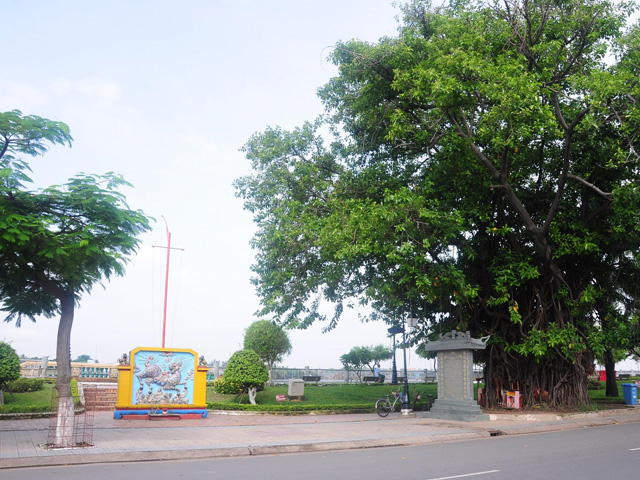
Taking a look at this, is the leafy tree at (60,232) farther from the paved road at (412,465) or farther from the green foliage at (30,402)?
the green foliage at (30,402)

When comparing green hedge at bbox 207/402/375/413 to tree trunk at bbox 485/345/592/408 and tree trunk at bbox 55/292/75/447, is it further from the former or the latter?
tree trunk at bbox 55/292/75/447

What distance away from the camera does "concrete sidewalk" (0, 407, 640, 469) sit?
10328mm

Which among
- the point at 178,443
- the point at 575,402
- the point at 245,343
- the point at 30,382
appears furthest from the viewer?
the point at 245,343

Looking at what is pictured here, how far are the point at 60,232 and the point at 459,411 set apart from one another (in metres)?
13.6

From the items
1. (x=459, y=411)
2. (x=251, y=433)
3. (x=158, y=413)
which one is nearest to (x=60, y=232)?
(x=251, y=433)

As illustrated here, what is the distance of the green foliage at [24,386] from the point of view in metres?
21.9

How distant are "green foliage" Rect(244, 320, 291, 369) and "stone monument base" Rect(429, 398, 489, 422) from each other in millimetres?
24208

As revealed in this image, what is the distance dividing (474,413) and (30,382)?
1881cm

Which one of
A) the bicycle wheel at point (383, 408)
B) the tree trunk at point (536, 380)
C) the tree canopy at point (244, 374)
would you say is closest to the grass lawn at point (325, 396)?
the tree canopy at point (244, 374)

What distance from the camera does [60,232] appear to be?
37.4ft

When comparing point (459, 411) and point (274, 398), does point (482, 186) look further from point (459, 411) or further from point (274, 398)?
point (274, 398)

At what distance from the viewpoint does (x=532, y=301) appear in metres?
20.3

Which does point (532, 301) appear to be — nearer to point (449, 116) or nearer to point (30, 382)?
point (449, 116)

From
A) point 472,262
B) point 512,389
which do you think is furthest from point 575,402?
point 472,262
